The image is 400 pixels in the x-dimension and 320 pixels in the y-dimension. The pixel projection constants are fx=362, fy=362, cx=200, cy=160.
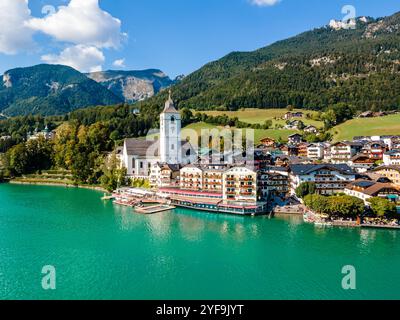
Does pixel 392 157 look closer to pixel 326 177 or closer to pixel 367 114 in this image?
pixel 326 177

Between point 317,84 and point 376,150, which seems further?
point 317,84

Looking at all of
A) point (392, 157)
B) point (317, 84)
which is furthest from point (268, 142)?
point (317, 84)

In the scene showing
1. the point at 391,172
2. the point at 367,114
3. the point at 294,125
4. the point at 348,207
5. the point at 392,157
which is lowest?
the point at 348,207

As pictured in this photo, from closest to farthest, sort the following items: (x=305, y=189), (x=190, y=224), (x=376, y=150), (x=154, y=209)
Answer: (x=190, y=224) → (x=305, y=189) → (x=154, y=209) → (x=376, y=150)

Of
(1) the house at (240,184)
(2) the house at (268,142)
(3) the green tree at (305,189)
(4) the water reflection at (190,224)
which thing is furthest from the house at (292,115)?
(4) the water reflection at (190,224)

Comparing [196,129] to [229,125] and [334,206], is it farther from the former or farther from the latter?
[334,206]
